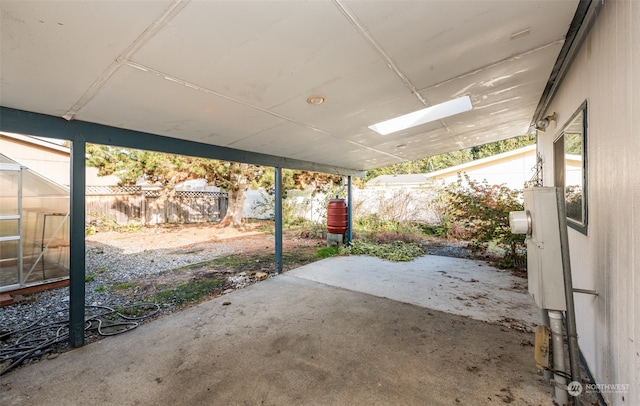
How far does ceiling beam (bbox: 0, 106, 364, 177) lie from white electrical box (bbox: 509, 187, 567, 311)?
357 centimetres

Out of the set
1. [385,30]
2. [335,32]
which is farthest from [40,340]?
[385,30]

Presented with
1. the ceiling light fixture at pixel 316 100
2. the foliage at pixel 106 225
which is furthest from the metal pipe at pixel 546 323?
the foliage at pixel 106 225

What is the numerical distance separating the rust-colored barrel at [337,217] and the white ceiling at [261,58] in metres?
3.82

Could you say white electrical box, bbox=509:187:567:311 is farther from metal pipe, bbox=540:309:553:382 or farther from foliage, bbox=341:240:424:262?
foliage, bbox=341:240:424:262

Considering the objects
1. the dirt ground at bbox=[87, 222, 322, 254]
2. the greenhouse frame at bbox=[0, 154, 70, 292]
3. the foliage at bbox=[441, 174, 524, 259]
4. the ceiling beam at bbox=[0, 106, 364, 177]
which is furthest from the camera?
the dirt ground at bbox=[87, 222, 322, 254]

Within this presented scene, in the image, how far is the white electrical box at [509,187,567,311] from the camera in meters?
1.63

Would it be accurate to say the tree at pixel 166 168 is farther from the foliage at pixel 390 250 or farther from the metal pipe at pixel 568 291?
the metal pipe at pixel 568 291

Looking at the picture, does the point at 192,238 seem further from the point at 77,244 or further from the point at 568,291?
the point at 568,291

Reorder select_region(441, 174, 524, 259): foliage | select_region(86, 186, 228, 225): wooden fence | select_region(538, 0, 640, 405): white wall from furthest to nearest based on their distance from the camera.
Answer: select_region(86, 186, 228, 225): wooden fence, select_region(441, 174, 524, 259): foliage, select_region(538, 0, 640, 405): white wall

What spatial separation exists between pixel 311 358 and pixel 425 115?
3407 millimetres

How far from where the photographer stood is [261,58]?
1824mm

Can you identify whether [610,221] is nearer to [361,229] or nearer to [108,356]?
[108,356]

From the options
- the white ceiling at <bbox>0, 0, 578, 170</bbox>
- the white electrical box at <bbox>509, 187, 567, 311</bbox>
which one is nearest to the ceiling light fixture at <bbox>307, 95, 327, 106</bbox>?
the white ceiling at <bbox>0, 0, 578, 170</bbox>

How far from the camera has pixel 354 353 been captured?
233cm
